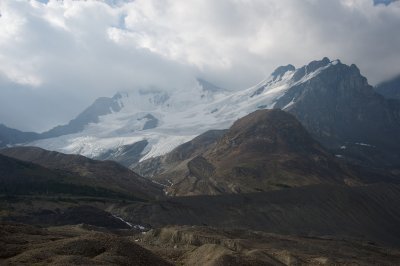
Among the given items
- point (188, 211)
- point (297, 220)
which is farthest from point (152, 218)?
point (297, 220)

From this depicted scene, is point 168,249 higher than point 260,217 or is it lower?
lower

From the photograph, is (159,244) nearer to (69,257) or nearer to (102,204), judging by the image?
(69,257)

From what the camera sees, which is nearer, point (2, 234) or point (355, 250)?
point (2, 234)

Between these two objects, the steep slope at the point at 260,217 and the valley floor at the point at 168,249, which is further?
the steep slope at the point at 260,217

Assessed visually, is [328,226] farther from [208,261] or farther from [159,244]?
[208,261]

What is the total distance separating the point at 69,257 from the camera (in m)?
58.8

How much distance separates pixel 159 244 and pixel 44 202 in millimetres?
85591

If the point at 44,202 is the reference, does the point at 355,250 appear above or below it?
below

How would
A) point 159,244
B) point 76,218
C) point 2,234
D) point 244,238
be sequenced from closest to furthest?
point 2,234, point 159,244, point 244,238, point 76,218

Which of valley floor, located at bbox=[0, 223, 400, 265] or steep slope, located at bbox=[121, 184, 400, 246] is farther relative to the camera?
steep slope, located at bbox=[121, 184, 400, 246]

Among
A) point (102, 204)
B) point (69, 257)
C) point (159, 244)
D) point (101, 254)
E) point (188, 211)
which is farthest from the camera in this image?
point (102, 204)

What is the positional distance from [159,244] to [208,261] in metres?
35.0

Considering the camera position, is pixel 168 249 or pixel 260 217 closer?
pixel 168 249

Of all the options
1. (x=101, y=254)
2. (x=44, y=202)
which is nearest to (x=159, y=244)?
(x=101, y=254)
